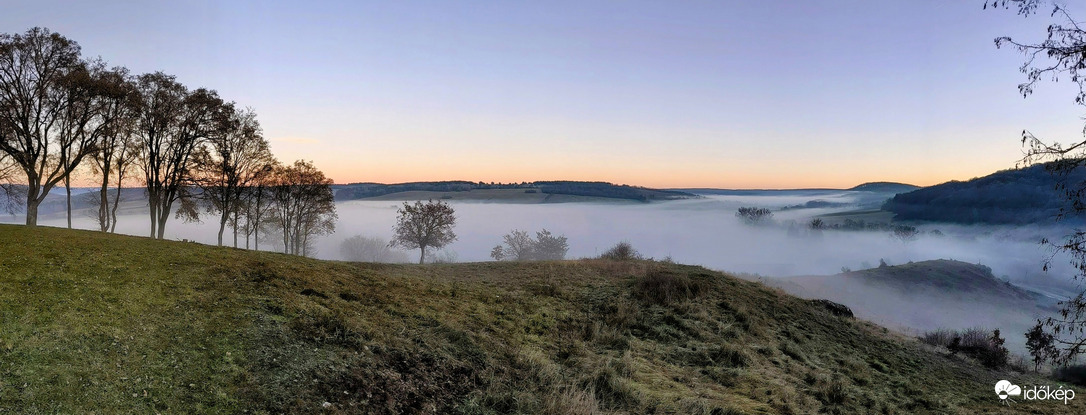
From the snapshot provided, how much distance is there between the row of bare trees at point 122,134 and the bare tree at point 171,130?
0.06 metres

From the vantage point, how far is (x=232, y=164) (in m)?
37.6

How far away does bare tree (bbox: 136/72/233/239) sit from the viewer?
29.9 meters

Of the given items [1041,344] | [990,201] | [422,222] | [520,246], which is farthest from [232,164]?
[990,201]

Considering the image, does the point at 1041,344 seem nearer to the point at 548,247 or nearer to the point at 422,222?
the point at 422,222

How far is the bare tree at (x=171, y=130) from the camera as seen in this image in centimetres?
2991

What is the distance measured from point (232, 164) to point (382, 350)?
3783 cm

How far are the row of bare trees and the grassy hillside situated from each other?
63.5 feet

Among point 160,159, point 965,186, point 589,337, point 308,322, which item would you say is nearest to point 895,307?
point 589,337

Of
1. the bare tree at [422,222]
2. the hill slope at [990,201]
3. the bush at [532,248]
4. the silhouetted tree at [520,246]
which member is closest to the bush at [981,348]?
the bare tree at [422,222]

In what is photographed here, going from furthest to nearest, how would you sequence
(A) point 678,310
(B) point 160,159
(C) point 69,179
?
1. (B) point 160,159
2. (C) point 69,179
3. (A) point 678,310

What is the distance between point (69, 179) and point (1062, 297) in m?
162

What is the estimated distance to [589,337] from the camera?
1266 centimetres

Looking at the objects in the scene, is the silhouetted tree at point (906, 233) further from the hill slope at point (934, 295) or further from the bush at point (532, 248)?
the bush at point (532, 248)

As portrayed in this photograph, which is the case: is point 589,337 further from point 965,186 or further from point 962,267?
point 965,186
